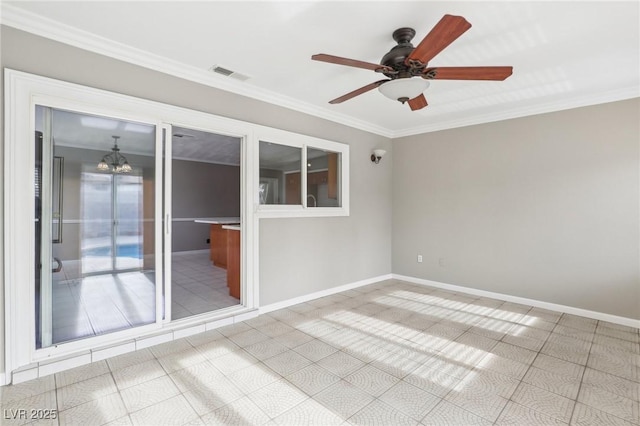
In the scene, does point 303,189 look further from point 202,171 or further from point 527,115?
point 202,171

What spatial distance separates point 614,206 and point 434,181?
2.12 m

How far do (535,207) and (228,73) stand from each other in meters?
4.03

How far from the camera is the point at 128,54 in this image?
2609mm

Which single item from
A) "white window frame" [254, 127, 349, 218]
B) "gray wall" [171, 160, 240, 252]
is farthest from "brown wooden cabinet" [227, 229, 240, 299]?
"gray wall" [171, 160, 240, 252]

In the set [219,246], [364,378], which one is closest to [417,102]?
[364,378]

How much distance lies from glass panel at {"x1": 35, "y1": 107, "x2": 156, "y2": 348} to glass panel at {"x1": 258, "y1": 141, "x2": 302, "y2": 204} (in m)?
1.20

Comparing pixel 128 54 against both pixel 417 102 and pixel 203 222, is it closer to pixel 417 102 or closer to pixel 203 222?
pixel 417 102

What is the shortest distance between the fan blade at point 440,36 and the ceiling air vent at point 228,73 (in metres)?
1.78

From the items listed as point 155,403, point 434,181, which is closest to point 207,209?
point 434,181

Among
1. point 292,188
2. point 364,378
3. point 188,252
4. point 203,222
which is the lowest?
point 364,378

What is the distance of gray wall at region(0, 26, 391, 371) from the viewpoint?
2326 mm

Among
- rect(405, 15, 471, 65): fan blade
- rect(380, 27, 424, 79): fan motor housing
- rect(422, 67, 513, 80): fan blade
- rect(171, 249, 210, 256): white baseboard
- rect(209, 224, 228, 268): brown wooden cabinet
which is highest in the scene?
rect(380, 27, 424, 79): fan motor housing

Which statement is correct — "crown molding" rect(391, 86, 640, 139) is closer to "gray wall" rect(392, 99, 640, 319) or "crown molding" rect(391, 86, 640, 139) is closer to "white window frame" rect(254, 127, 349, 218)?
"gray wall" rect(392, 99, 640, 319)

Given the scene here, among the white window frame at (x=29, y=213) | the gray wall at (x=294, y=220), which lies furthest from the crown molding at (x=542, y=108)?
the white window frame at (x=29, y=213)
